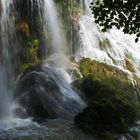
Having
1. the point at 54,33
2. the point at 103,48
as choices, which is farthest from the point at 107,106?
the point at 103,48

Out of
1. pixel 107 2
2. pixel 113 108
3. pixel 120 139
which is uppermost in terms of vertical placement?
pixel 107 2

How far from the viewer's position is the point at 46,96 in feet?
61.3

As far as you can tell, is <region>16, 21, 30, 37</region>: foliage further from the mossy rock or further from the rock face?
the rock face

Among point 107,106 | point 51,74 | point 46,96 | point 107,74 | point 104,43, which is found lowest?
point 107,106

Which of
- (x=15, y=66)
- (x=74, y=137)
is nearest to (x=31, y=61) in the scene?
(x=15, y=66)

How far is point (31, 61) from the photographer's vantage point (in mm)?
25422

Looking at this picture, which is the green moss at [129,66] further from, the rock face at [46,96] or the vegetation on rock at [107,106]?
the rock face at [46,96]

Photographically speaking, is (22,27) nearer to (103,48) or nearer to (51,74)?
(51,74)

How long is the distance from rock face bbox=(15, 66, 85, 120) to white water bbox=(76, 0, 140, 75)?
27.0 ft

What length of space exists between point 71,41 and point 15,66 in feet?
18.5

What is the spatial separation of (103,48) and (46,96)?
12.7 meters

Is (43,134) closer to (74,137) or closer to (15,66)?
(74,137)

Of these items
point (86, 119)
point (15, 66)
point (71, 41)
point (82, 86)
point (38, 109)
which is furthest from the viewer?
point (71, 41)

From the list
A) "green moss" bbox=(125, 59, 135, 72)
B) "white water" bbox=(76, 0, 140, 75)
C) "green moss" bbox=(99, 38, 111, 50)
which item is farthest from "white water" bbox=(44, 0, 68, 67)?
"green moss" bbox=(125, 59, 135, 72)
